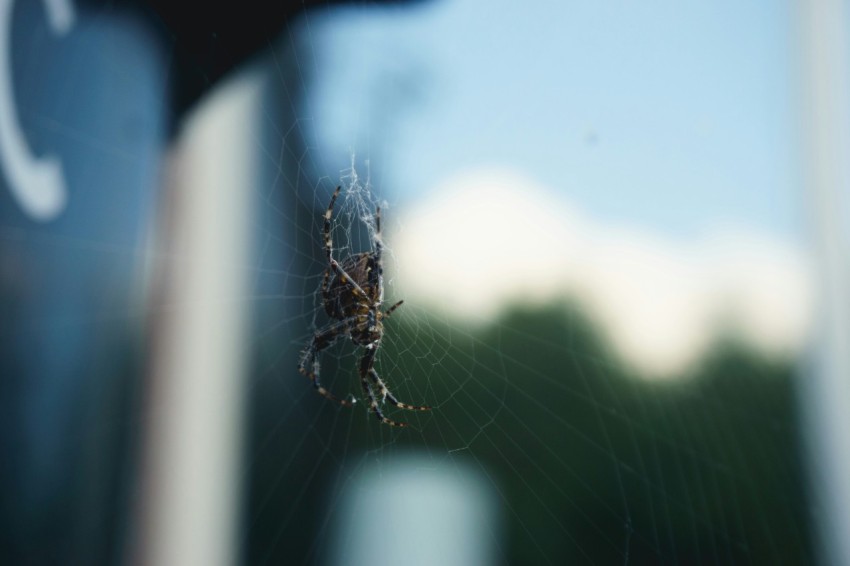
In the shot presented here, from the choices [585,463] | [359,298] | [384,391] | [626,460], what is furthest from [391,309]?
[585,463]

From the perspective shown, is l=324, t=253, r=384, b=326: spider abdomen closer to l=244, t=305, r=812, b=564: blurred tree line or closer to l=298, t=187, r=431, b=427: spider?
l=298, t=187, r=431, b=427: spider

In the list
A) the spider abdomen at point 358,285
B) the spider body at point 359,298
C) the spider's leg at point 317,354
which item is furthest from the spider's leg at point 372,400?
the spider abdomen at point 358,285

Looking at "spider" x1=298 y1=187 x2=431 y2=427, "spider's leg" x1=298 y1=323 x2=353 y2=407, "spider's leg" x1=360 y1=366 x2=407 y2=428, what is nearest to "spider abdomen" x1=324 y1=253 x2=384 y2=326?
"spider" x1=298 y1=187 x2=431 y2=427

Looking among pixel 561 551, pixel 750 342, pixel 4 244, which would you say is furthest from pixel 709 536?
pixel 4 244

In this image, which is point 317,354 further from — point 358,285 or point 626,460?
point 626,460

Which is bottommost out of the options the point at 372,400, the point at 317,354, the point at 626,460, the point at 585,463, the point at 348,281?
the point at 585,463

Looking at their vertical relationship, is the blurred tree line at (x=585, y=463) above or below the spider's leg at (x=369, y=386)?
below

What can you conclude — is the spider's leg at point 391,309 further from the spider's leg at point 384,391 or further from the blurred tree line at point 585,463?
the blurred tree line at point 585,463

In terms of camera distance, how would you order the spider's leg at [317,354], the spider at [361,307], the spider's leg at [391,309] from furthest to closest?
1. the spider's leg at [317,354]
2. the spider at [361,307]
3. the spider's leg at [391,309]

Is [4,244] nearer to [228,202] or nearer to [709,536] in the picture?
[228,202]
